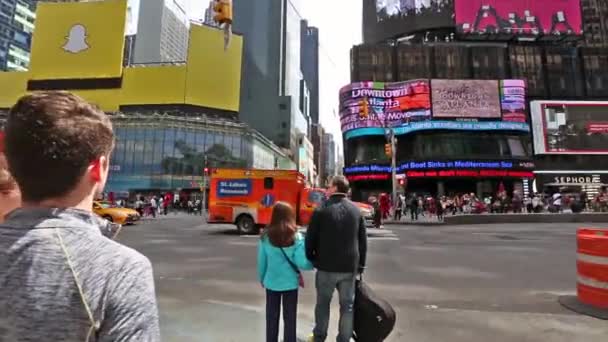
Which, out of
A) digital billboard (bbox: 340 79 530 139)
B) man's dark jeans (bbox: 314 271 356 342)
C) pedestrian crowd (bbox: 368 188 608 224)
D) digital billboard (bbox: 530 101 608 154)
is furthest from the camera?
digital billboard (bbox: 530 101 608 154)

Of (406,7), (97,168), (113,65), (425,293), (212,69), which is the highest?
(406,7)

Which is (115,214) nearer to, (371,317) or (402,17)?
(371,317)

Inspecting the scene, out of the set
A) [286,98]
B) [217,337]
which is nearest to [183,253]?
[217,337]

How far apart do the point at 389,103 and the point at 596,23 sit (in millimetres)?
62251

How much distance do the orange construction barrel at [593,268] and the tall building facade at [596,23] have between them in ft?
325

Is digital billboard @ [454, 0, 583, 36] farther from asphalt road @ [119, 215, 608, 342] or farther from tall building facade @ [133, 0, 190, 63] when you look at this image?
tall building facade @ [133, 0, 190, 63]

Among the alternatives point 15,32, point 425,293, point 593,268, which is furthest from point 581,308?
point 15,32

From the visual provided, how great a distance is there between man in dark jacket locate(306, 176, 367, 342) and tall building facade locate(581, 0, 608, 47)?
103 meters

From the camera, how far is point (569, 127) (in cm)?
5894

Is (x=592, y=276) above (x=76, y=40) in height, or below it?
below

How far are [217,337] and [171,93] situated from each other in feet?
247

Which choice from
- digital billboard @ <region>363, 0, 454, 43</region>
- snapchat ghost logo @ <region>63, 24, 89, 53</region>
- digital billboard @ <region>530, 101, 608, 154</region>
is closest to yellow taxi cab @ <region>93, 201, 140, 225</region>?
digital billboard @ <region>530, 101, 608, 154</region>

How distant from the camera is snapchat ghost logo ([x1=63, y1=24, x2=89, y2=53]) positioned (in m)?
72.0

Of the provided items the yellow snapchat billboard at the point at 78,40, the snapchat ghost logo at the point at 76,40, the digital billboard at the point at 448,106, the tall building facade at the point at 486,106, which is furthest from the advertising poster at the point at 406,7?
the snapchat ghost logo at the point at 76,40
